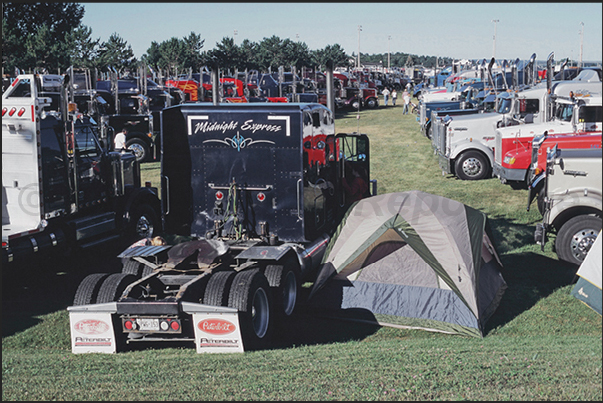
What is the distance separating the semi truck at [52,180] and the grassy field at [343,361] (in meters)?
0.93

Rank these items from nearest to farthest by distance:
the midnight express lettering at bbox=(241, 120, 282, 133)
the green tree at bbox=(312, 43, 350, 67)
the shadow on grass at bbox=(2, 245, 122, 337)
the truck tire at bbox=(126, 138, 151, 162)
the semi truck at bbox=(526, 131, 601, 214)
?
1. the shadow on grass at bbox=(2, 245, 122, 337)
2. the midnight express lettering at bbox=(241, 120, 282, 133)
3. the semi truck at bbox=(526, 131, 601, 214)
4. the truck tire at bbox=(126, 138, 151, 162)
5. the green tree at bbox=(312, 43, 350, 67)

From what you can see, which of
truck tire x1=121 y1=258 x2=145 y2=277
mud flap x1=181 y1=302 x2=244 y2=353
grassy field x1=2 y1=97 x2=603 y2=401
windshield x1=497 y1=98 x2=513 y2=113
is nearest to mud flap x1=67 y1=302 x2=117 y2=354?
grassy field x1=2 y1=97 x2=603 y2=401

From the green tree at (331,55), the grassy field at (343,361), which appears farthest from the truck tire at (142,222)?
the green tree at (331,55)

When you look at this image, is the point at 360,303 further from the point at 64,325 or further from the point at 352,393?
the point at 64,325

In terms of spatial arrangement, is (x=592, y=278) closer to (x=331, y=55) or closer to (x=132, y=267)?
(x=132, y=267)

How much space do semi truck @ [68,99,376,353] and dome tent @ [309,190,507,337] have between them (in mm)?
746

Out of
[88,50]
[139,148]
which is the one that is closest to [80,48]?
[88,50]

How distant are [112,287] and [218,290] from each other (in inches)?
53.1

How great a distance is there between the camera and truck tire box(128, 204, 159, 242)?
1231 centimetres

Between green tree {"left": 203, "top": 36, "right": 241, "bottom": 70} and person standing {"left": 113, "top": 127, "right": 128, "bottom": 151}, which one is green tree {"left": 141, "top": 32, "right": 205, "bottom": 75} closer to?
green tree {"left": 203, "top": 36, "right": 241, "bottom": 70}

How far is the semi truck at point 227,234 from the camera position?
7.38 meters

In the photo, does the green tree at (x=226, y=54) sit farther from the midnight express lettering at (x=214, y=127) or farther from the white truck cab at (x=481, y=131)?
the midnight express lettering at (x=214, y=127)

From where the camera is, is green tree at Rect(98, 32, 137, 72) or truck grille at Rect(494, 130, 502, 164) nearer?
truck grille at Rect(494, 130, 502, 164)

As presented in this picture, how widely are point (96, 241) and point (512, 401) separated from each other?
26.6ft
